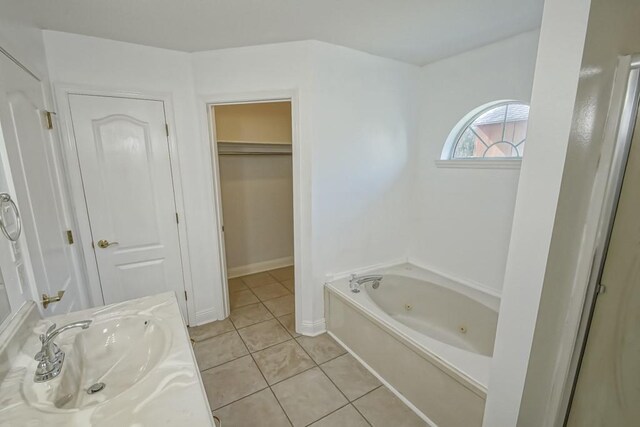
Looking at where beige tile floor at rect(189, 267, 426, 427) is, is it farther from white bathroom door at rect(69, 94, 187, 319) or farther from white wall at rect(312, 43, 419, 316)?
white bathroom door at rect(69, 94, 187, 319)

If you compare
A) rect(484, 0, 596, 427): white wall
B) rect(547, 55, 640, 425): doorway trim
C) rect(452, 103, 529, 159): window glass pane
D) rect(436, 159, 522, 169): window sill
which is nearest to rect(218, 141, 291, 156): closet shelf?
rect(436, 159, 522, 169): window sill

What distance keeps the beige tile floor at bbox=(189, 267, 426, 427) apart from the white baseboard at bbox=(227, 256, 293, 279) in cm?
94

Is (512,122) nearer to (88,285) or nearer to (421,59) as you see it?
(421,59)

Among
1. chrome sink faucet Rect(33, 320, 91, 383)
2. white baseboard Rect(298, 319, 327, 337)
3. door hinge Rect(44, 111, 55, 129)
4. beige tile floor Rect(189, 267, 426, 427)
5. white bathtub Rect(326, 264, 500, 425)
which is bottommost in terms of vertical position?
beige tile floor Rect(189, 267, 426, 427)

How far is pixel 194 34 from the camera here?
1809 millimetres

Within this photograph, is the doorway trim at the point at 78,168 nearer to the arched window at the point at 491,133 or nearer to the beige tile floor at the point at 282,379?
the beige tile floor at the point at 282,379

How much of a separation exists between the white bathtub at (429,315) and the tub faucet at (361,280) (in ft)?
0.13

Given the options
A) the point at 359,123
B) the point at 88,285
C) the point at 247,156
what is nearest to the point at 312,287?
the point at 359,123

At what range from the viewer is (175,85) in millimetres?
2094

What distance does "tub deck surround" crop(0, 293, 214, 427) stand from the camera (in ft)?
2.28

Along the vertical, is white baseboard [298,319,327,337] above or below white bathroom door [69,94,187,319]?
below

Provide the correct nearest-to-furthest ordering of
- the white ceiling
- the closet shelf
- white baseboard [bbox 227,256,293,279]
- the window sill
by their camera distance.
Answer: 1. the white ceiling
2. the window sill
3. the closet shelf
4. white baseboard [bbox 227,256,293,279]

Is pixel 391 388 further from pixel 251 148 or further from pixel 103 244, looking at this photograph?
pixel 251 148

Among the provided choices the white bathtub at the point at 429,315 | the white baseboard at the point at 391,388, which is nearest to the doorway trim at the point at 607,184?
the white bathtub at the point at 429,315
